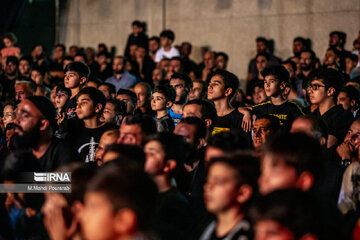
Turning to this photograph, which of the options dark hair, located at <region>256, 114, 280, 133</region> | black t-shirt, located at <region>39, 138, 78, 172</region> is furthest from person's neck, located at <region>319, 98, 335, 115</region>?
black t-shirt, located at <region>39, 138, 78, 172</region>

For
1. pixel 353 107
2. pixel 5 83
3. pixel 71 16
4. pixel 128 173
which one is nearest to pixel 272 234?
pixel 128 173

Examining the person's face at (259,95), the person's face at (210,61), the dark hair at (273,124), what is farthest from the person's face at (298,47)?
the dark hair at (273,124)

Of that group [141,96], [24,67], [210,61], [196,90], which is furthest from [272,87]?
[24,67]

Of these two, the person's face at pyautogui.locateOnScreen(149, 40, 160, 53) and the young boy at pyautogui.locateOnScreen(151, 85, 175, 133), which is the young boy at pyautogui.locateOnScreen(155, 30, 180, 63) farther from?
the young boy at pyautogui.locateOnScreen(151, 85, 175, 133)

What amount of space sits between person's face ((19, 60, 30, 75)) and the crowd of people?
1.86 m

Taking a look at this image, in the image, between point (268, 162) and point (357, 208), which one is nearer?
point (268, 162)

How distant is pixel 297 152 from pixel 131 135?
1.70 m

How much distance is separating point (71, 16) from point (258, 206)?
528 inches

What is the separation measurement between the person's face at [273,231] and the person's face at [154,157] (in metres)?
1.58

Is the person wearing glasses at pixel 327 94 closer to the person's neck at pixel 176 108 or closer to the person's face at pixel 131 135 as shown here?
the person's neck at pixel 176 108

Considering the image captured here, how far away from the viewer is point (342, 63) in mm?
10695

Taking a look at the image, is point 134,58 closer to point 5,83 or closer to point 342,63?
point 5,83

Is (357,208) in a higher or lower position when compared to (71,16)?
lower

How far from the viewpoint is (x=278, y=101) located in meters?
7.43
